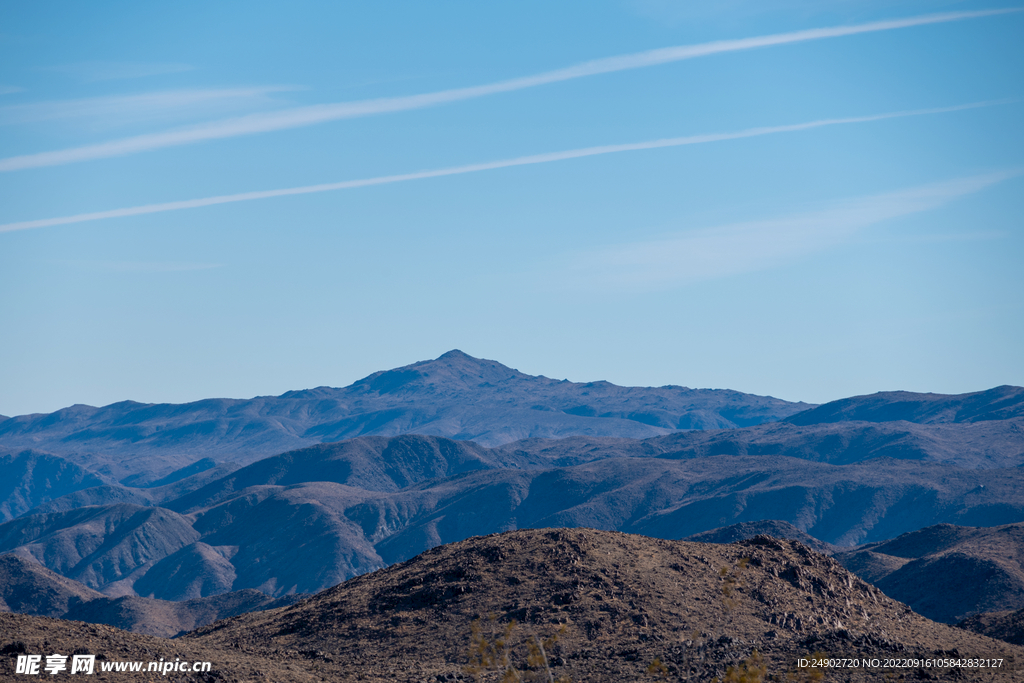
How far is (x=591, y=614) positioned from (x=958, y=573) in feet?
157

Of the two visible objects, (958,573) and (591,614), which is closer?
(591,614)

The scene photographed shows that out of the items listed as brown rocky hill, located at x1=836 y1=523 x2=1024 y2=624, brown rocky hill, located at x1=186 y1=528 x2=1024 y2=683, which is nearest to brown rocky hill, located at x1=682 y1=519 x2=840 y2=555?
brown rocky hill, located at x1=836 y1=523 x2=1024 y2=624

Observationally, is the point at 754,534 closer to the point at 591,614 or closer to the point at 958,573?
the point at 958,573

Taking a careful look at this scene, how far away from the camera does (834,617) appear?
35.4m

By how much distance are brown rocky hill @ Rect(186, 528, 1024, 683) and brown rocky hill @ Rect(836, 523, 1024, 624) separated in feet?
105

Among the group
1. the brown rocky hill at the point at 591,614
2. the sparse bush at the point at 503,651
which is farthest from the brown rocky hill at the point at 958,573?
the sparse bush at the point at 503,651

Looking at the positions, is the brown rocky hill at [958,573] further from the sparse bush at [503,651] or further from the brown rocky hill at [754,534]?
the sparse bush at [503,651]

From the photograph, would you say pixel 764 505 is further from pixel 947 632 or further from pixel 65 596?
pixel 947 632

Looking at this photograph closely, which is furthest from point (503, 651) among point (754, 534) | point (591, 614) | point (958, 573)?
point (754, 534)

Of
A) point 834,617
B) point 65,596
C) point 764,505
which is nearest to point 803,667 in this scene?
point 834,617

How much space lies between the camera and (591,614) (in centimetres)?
3353

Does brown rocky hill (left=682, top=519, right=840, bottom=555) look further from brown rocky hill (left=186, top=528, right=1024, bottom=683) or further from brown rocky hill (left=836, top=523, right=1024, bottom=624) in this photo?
brown rocky hill (left=186, top=528, right=1024, bottom=683)

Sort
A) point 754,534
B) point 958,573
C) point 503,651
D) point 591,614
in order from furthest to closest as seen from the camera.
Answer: point 754,534 < point 958,573 < point 591,614 < point 503,651

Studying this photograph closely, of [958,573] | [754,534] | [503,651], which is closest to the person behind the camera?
[503,651]
